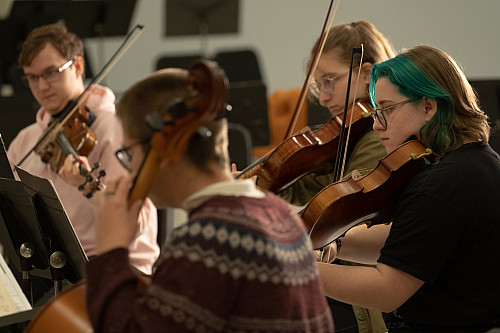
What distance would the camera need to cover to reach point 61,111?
255cm

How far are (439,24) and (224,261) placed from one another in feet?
17.7

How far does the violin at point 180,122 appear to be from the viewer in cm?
103

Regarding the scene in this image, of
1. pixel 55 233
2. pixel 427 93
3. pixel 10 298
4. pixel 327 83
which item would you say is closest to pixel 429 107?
pixel 427 93

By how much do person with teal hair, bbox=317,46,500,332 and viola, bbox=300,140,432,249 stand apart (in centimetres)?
4

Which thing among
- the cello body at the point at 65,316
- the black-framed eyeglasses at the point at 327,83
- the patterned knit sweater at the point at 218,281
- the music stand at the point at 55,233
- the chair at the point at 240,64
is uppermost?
the patterned knit sweater at the point at 218,281

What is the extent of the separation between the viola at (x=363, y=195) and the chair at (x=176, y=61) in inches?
162

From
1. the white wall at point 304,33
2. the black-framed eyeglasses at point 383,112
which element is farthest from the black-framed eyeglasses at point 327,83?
the white wall at point 304,33

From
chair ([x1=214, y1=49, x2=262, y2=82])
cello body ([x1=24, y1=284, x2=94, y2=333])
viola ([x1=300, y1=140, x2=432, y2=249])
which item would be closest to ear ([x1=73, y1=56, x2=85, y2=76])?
viola ([x1=300, y1=140, x2=432, y2=249])

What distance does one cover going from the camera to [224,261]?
0.96 metres

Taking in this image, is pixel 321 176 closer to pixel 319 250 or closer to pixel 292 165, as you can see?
pixel 292 165

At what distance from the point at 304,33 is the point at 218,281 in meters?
5.79

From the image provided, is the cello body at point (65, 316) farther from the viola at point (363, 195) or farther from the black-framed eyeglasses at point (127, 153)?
the viola at point (363, 195)

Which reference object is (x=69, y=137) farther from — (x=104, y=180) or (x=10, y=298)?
(x=10, y=298)

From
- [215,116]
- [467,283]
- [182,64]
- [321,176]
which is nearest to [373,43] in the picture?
[321,176]
